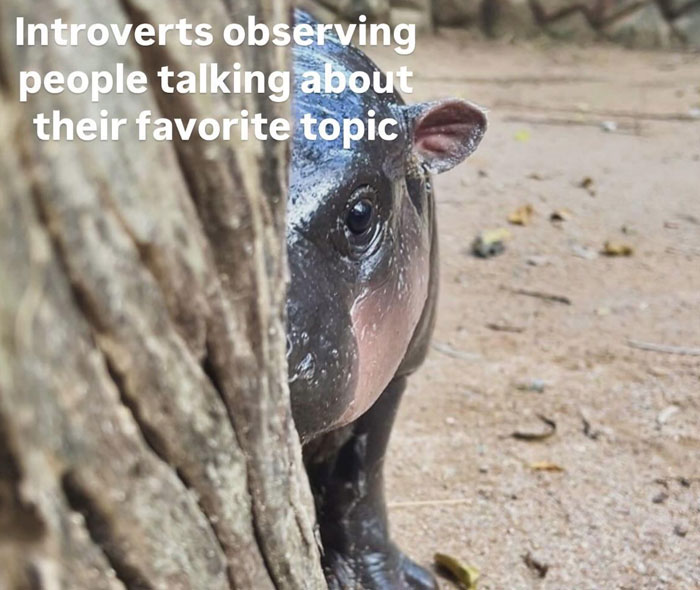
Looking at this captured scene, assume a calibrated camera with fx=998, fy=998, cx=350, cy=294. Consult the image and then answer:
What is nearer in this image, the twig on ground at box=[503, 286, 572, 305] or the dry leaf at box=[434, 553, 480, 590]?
the dry leaf at box=[434, 553, 480, 590]

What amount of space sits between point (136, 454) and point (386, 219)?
2.13 feet

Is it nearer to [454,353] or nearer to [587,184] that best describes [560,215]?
[587,184]

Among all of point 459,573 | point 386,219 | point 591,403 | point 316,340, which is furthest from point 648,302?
point 316,340

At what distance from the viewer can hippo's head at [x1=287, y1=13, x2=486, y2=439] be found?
93cm

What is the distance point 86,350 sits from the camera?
0.48m

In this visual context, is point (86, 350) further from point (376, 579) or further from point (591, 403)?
point (591, 403)

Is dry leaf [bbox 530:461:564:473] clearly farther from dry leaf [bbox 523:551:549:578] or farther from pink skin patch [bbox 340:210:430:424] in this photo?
pink skin patch [bbox 340:210:430:424]

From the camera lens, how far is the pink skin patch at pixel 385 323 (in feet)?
3.52

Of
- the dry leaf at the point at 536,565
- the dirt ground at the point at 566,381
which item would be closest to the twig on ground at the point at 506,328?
the dirt ground at the point at 566,381

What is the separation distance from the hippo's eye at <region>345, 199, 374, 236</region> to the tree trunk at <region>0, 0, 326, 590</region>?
43 centimetres

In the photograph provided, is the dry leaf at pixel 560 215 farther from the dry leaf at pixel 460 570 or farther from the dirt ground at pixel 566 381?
the dry leaf at pixel 460 570

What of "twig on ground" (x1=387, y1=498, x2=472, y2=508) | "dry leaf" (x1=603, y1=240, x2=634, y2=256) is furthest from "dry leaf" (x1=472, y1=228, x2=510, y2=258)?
"twig on ground" (x1=387, y1=498, x2=472, y2=508)

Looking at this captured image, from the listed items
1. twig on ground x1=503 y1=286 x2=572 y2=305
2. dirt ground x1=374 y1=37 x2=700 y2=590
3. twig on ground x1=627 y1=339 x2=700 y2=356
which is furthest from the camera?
twig on ground x1=503 y1=286 x2=572 y2=305

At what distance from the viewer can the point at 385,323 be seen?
1124 mm
